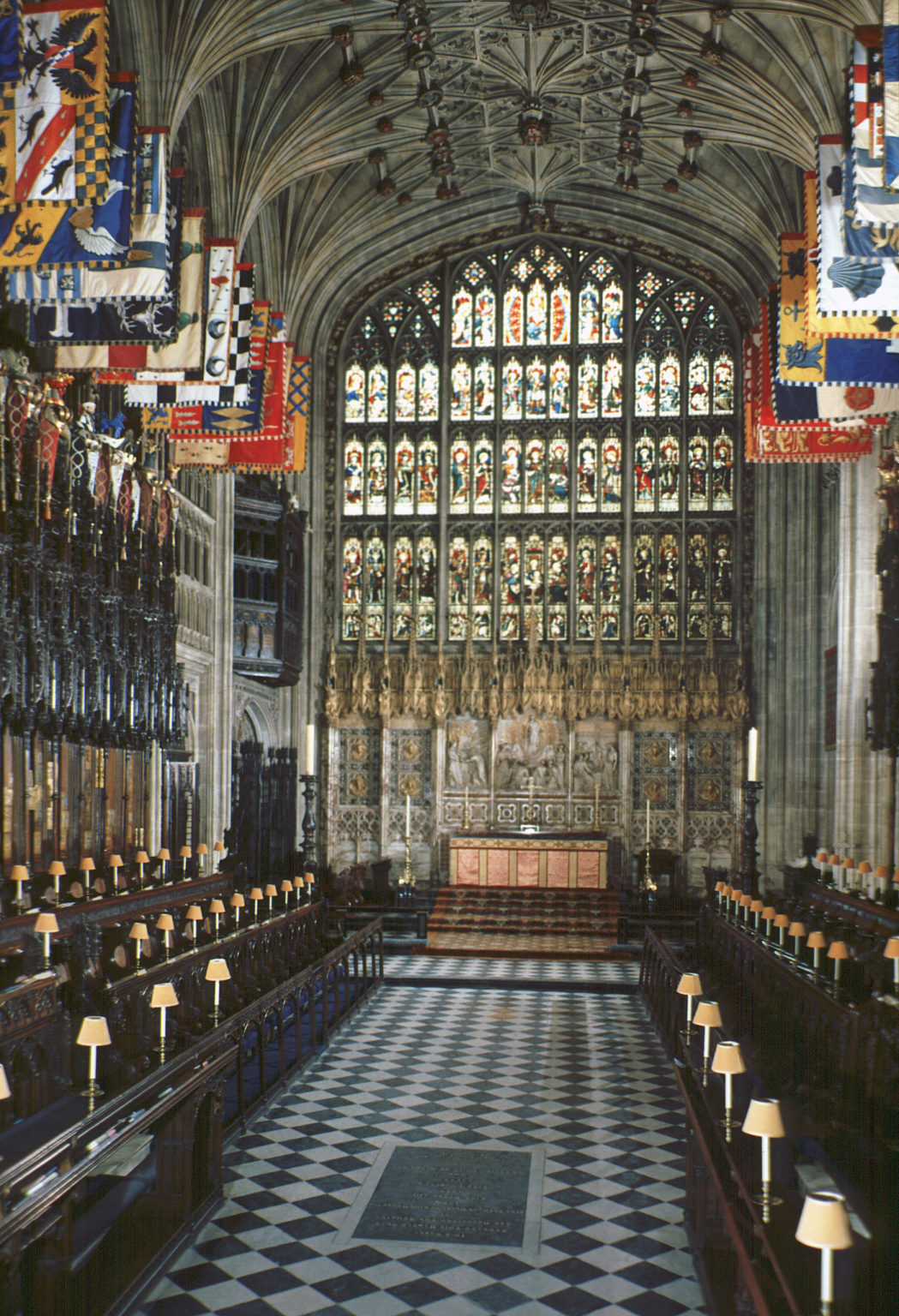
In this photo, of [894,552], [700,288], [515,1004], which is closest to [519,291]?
[700,288]

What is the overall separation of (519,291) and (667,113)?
5.87 m

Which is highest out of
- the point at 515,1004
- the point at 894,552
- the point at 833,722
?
the point at 894,552

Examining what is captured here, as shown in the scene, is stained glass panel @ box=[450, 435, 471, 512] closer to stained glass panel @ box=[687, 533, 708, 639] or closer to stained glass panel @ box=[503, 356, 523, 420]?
stained glass panel @ box=[503, 356, 523, 420]

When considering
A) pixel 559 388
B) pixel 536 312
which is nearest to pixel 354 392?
pixel 536 312

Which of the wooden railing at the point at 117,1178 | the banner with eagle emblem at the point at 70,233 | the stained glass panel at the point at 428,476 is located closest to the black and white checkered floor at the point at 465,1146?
the wooden railing at the point at 117,1178

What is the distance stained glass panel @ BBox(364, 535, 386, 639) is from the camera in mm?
25031

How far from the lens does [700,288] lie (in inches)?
974

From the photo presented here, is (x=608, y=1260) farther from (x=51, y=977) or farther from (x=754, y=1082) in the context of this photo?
(x=51, y=977)

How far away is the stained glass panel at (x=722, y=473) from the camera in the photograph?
79.8 ft

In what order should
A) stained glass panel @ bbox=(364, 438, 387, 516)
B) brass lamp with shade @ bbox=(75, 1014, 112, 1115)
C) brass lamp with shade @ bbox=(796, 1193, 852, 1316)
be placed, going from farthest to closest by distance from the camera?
stained glass panel @ bbox=(364, 438, 387, 516) < brass lamp with shade @ bbox=(75, 1014, 112, 1115) < brass lamp with shade @ bbox=(796, 1193, 852, 1316)

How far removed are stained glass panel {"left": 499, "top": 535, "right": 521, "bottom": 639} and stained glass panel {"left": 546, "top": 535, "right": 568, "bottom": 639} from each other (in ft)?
2.13

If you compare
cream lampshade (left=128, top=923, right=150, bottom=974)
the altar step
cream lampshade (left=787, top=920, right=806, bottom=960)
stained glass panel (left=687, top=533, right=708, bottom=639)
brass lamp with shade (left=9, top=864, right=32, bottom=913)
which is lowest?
the altar step

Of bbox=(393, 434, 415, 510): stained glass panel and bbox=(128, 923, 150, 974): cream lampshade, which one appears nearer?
bbox=(128, 923, 150, 974): cream lampshade

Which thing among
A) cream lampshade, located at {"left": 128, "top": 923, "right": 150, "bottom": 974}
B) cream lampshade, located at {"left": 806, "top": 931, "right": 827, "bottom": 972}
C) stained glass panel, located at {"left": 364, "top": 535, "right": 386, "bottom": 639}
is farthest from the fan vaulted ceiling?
cream lampshade, located at {"left": 806, "top": 931, "right": 827, "bottom": 972}
